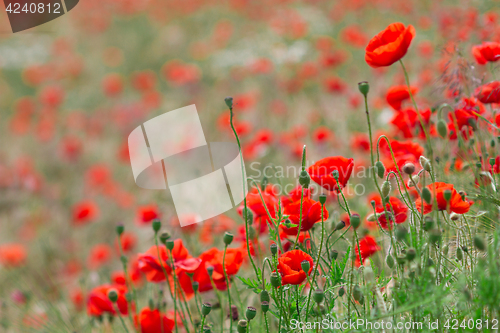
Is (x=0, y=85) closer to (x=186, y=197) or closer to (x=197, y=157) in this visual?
(x=197, y=157)

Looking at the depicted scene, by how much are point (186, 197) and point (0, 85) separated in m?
6.46

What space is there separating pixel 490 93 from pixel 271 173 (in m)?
1.61

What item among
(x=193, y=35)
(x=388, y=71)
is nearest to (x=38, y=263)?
(x=388, y=71)

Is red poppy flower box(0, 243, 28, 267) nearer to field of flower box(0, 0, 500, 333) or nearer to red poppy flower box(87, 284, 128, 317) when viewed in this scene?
field of flower box(0, 0, 500, 333)

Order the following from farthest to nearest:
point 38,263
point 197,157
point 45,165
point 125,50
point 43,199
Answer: point 125,50 < point 45,165 < point 43,199 < point 38,263 < point 197,157

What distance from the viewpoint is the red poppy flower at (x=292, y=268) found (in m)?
1.15

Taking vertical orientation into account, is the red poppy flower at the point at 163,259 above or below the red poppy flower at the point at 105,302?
above

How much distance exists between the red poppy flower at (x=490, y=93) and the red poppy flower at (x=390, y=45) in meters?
0.33

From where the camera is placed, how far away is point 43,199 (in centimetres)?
444

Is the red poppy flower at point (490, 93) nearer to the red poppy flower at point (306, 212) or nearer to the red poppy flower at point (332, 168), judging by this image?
the red poppy flower at point (332, 168)
